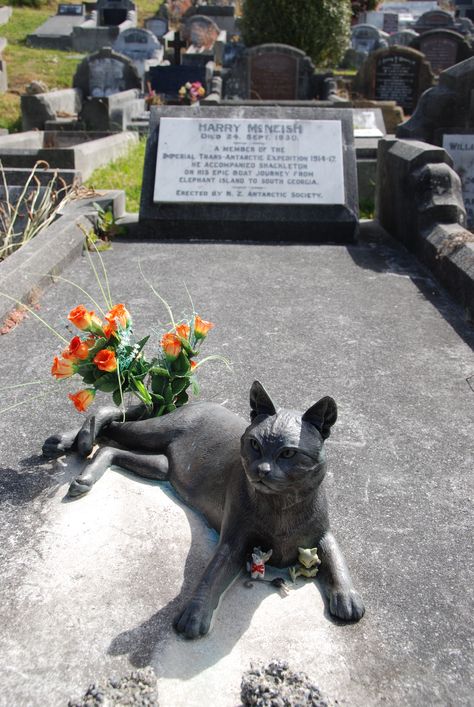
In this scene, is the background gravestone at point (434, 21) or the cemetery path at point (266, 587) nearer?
the cemetery path at point (266, 587)

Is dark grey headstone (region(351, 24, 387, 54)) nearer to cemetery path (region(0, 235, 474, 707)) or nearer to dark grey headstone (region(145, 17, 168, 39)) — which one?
dark grey headstone (region(145, 17, 168, 39))

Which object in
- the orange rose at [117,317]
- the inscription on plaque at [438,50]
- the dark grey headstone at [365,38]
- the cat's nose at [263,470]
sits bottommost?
the dark grey headstone at [365,38]

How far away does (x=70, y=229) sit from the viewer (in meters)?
5.95

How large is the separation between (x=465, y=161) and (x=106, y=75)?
11.6 meters

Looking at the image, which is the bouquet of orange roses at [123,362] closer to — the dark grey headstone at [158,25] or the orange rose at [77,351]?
the orange rose at [77,351]

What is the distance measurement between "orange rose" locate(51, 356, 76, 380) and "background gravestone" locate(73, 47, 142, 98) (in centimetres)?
1502

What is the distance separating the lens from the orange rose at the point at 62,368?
109 inches

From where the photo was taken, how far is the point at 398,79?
52.0 ft

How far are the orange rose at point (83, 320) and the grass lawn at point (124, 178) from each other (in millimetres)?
5048

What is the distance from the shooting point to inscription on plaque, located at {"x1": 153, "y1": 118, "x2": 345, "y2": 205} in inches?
262

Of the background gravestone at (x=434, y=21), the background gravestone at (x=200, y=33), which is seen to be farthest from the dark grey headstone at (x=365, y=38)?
the background gravestone at (x=200, y=33)

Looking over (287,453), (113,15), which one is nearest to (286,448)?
(287,453)

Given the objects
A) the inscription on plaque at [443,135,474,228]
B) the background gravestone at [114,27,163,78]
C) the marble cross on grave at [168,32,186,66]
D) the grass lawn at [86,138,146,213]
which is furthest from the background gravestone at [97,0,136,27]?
the inscription on plaque at [443,135,474,228]

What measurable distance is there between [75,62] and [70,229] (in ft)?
70.1
